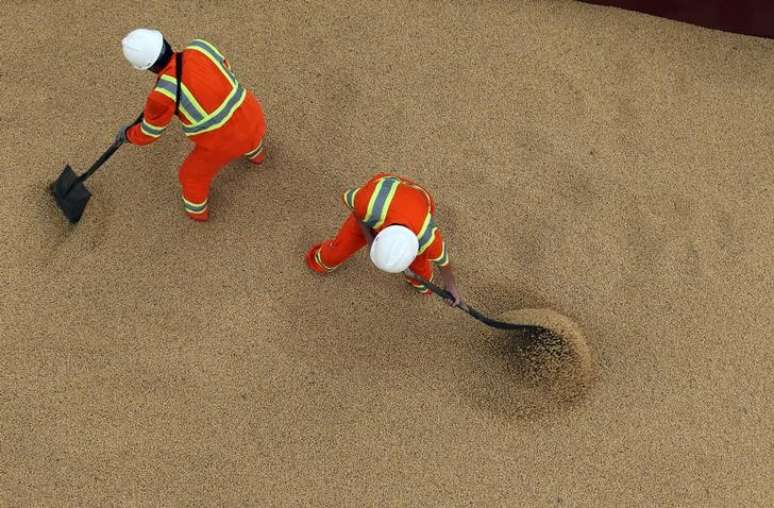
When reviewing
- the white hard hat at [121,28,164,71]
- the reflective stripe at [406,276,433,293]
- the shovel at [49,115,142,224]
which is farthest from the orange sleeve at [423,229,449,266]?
the shovel at [49,115,142,224]

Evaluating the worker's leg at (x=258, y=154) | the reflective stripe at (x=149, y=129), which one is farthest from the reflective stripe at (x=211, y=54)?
the worker's leg at (x=258, y=154)

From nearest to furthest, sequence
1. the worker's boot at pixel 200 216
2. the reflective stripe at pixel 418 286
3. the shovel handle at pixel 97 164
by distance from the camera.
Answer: the shovel handle at pixel 97 164
the reflective stripe at pixel 418 286
the worker's boot at pixel 200 216

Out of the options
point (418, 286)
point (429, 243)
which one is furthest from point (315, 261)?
point (429, 243)

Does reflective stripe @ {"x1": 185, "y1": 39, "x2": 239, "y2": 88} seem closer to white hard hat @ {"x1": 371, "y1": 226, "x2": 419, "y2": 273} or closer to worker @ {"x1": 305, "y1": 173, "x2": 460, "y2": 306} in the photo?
worker @ {"x1": 305, "y1": 173, "x2": 460, "y2": 306}

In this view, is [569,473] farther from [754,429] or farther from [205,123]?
[205,123]

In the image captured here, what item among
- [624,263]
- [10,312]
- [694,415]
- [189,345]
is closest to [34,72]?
[10,312]

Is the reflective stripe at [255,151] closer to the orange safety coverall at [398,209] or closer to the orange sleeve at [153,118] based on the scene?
the orange sleeve at [153,118]
